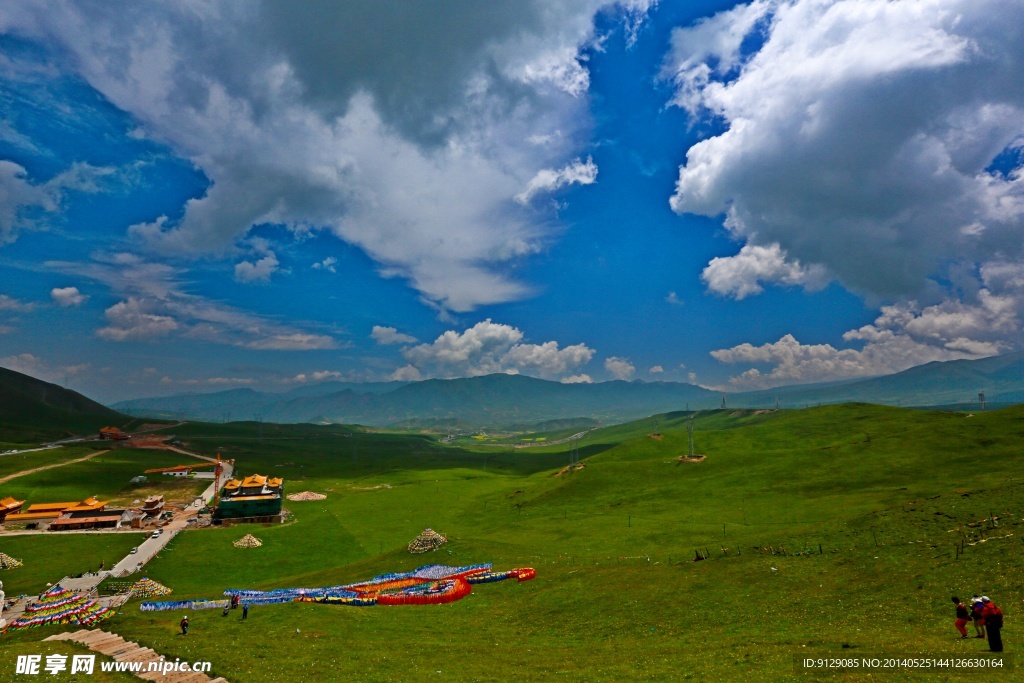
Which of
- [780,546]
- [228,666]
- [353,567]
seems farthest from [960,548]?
[353,567]

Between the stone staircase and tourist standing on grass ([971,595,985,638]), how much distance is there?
1703 inches

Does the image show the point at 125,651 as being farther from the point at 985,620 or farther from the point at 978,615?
the point at 978,615

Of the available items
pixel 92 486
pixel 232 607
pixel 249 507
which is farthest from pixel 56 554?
pixel 92 486

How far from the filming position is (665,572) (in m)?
51.0

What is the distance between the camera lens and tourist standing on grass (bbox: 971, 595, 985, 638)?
26.0 meters

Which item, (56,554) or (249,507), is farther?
(249,507)

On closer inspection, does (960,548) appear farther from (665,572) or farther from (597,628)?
(597,628)

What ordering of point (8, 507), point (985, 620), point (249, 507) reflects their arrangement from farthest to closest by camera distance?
point (249, 507) < point (8, 507) < point (985, 620)

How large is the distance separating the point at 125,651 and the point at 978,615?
A: 54735 millimetres

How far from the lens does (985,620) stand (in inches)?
936

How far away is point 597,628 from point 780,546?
26.4 metres

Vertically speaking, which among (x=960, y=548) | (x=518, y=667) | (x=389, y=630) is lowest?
(x=389, y=630)

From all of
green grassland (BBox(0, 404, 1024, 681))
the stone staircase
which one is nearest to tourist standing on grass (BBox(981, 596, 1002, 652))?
green grassland (BBox(0, 404, 1024, 681))

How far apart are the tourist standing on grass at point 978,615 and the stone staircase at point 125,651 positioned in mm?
43251
